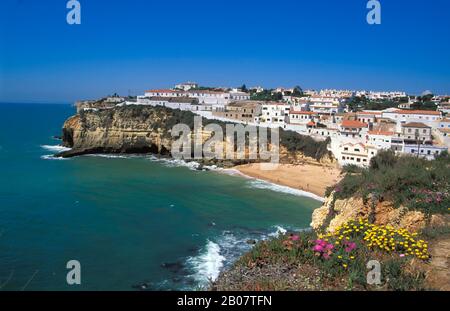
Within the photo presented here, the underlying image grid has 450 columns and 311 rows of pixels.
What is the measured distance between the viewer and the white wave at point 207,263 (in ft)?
59.3

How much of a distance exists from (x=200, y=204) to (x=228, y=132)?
81.6 feet

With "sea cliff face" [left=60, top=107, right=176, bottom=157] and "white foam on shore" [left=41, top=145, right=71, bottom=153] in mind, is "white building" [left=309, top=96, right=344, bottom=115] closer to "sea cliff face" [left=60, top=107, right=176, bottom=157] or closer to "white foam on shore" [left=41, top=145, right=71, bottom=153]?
"sea cliff face" [left=60, top=107, right=176, bottom=157]

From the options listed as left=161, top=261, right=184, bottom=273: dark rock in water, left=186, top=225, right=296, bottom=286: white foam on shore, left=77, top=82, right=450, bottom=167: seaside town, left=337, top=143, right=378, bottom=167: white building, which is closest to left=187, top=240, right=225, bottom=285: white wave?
left=186, top=225, right=296, bottom=286: white foam on shore

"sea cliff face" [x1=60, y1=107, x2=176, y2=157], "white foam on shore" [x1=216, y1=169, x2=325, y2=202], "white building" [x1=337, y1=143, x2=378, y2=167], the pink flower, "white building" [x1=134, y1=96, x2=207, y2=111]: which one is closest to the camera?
the pink flower

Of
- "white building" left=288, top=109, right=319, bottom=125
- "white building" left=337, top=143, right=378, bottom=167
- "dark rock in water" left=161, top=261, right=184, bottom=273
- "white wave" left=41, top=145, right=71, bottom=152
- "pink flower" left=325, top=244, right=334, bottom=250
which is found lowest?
"dark rock in water" left=161, top=261, right=184, bottom=273

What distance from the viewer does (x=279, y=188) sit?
39.3m

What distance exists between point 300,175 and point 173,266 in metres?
27.3

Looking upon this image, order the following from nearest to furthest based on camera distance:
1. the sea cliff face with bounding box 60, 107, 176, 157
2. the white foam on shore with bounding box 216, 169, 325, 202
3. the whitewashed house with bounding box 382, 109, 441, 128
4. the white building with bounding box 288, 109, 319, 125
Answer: the white foam on shore with bounding box 216, 169, 325, 202, the whitewashed house with bounding box 382, 109, 441, 128, the white building with bounding box 288, 109, 319, 125, the sea cliff face with bounding box 60, 107, 176, 157

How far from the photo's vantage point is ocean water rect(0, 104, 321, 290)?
18.3m

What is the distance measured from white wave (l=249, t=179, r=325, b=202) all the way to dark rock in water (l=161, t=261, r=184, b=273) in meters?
18.3

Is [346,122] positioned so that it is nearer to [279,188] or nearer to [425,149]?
[425,149]

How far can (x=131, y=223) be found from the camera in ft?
86.3

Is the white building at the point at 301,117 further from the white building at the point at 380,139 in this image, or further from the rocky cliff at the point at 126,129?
the white building at the point at 380,139
